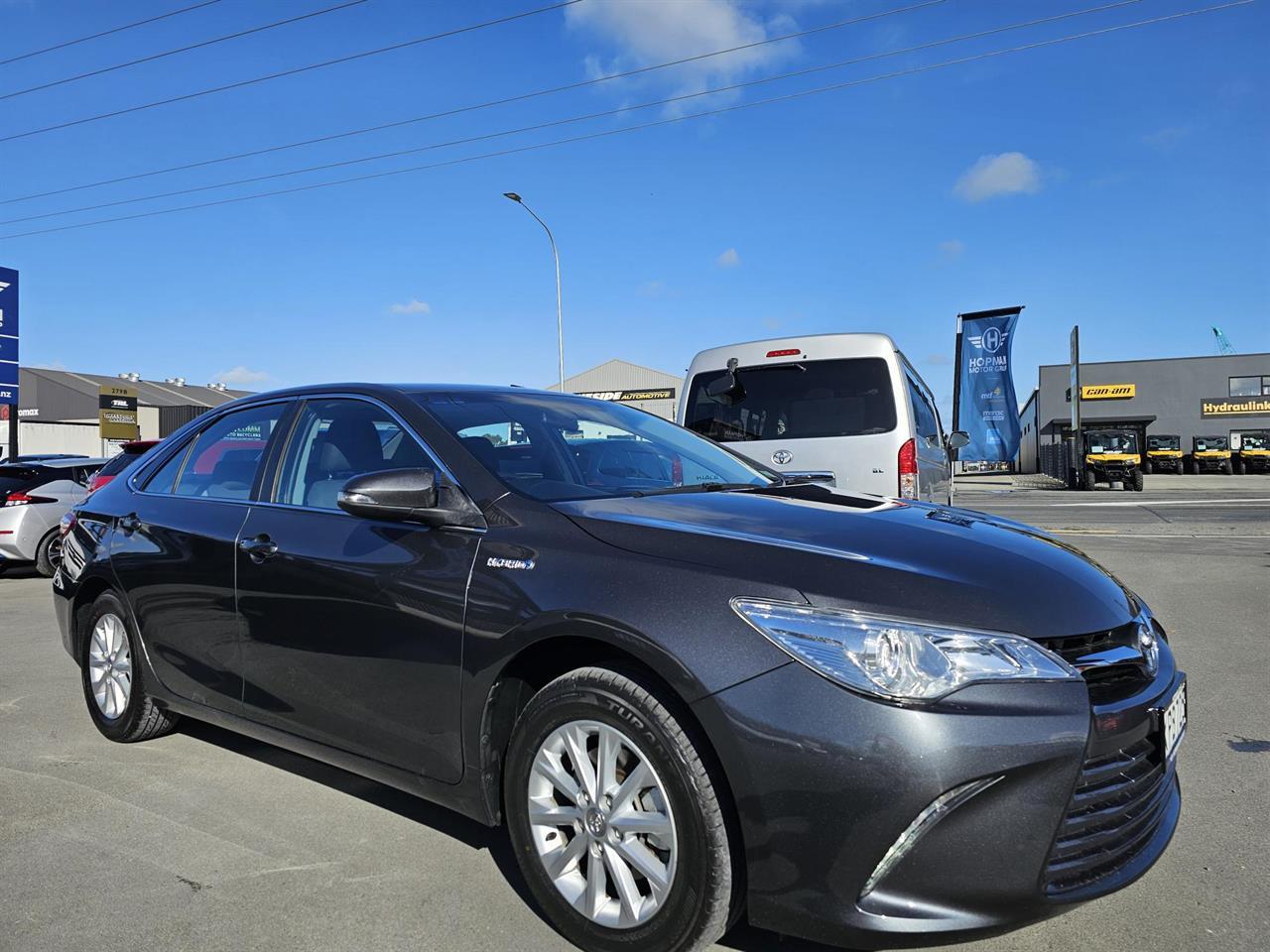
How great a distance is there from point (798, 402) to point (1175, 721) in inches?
231

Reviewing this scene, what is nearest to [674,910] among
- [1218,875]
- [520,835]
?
[520,835]

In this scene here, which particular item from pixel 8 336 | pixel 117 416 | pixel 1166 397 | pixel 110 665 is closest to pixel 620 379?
pixel 1166 397

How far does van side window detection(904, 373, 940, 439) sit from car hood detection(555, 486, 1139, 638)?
5.52 metres

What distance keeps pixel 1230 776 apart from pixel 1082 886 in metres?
2.12

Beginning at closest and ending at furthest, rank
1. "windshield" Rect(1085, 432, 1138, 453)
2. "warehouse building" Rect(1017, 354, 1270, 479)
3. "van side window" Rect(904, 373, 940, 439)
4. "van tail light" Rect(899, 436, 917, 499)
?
"van tail light" Rect(899, 436, 917, 499)
"van side window" Rect(904, 373, 940, 439)
"windshield" Rect(1085, 432, 1138, 453)
"warehouse building" Rect(1017, 354, 1270, 479)

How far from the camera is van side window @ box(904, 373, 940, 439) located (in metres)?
8.52

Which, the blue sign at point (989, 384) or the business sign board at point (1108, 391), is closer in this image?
the blue sign at point (989, 384)

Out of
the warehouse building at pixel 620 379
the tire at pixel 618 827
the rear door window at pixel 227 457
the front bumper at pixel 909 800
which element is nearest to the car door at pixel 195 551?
the rear door window at pixel 227 457

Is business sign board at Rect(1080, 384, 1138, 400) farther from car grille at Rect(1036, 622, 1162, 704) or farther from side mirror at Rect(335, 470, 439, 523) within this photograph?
side mirror at Rect(335, 470, 439, 523)

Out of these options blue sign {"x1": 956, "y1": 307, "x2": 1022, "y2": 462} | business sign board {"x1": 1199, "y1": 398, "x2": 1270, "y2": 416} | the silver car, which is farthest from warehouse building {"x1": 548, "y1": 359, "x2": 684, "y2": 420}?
the silver car

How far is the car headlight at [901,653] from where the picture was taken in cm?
208

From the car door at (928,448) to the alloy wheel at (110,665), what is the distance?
5.73 meters

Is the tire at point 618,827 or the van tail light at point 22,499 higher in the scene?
the van tail light at point 22,499

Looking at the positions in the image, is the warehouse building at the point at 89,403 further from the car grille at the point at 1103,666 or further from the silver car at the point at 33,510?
the car grille at the point at 1103,666
